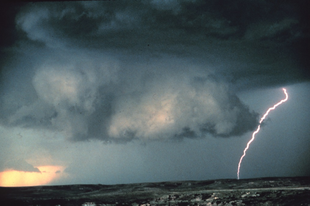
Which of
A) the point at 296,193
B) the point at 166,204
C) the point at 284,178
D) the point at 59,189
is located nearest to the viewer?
the point at 296,193

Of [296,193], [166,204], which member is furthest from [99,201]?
[296,193]

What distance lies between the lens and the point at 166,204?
18.0 ft

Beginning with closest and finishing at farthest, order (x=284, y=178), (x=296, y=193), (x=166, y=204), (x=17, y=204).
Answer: (x=296, y=193) → (x=166, y=204) → (x=17, y=204) → (x=284, y=178)

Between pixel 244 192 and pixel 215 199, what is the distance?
82 centimetres

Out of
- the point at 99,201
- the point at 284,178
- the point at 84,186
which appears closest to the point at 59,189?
the point at 84,186

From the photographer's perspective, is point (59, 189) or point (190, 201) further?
point (59, 189)

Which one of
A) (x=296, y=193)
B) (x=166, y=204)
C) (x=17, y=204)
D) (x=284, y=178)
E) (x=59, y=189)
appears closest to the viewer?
(x=296, y=193)

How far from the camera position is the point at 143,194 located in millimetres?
6160

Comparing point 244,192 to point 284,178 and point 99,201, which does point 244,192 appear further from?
point 99,201

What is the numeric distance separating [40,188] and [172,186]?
505cm

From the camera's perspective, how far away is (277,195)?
5.14 m

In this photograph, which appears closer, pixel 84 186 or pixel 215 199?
pixel 215 199

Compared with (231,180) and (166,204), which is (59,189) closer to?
(166,204)

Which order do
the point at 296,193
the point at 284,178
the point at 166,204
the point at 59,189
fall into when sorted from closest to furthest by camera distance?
the point at 296,193 < the point at 166,204 < the point at 284,178 < the point at 59,189
